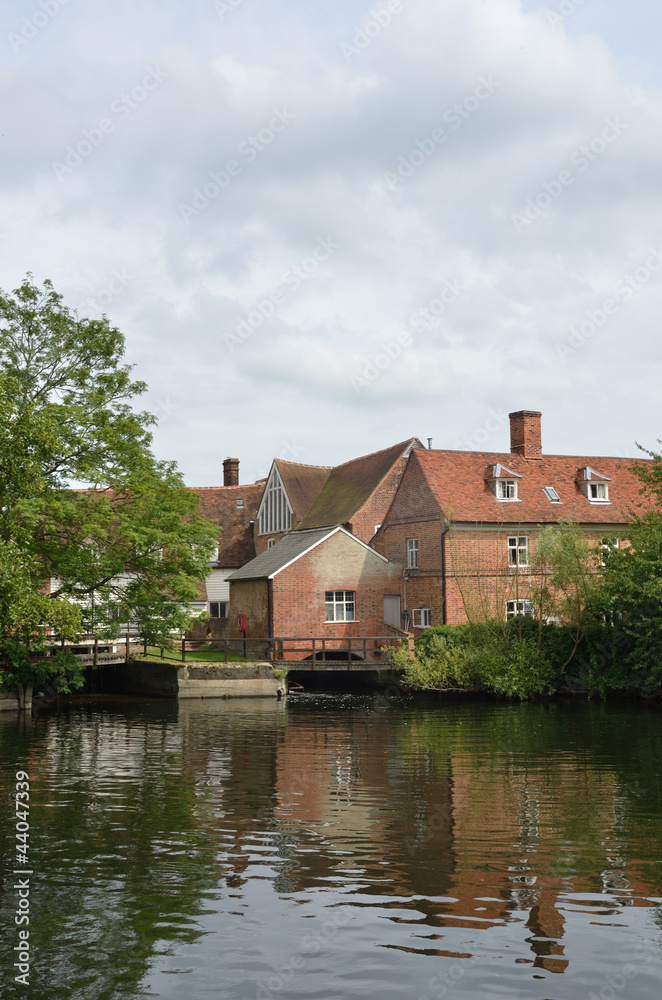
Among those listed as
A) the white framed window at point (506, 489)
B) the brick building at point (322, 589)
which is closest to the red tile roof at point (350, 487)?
the brick building at point (322, 589)

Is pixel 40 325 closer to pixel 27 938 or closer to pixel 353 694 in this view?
pixel 353 694

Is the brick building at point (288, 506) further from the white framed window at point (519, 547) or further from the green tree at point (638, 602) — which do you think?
the green tree at point (638, 602)

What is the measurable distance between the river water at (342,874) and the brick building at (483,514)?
19.0 meters

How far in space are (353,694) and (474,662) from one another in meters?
5.92

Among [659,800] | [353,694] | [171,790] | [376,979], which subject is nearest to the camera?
[376,979]

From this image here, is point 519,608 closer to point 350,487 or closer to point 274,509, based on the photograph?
point 350,487

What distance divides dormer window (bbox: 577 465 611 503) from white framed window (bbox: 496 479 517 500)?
3.90 metres

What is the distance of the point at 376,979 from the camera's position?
7.48m

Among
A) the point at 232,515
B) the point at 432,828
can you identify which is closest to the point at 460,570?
the point at 232,515

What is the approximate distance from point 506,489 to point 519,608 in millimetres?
9224

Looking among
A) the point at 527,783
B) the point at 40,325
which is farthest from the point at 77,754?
the point at 40,325

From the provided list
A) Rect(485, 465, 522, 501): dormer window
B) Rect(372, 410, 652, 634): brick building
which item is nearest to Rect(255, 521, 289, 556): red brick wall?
Rect(372, 410, 652, 634): brick building

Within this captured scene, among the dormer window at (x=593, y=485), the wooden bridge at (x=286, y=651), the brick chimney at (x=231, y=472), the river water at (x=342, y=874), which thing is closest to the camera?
the river water at (x=342, y=874)

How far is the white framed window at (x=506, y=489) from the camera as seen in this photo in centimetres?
4216
